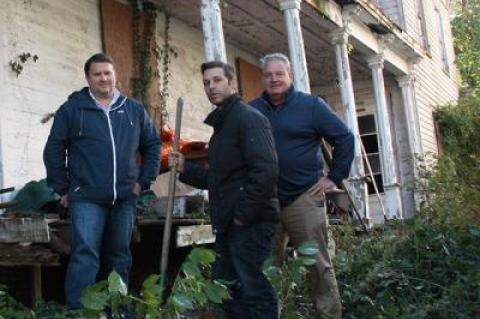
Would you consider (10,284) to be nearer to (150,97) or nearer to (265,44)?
(150,97)

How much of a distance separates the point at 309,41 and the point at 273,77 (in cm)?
869

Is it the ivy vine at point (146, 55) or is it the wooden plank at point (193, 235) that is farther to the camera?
the ivy vine at point (146, 55)

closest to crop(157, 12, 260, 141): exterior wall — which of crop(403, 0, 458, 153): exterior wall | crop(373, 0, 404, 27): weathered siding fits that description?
crop(373, 0, 404, 27): weathered siding

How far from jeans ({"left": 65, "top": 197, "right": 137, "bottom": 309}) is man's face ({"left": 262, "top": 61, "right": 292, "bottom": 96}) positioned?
1.14 meters

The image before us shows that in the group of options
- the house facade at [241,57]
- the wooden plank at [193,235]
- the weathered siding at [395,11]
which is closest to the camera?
the wooden plank at [193,235]

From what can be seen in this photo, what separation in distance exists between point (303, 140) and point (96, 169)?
1317 mm

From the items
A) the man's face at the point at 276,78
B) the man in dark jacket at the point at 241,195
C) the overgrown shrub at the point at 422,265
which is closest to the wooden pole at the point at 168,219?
the man in dark jacket at the point at 241,195

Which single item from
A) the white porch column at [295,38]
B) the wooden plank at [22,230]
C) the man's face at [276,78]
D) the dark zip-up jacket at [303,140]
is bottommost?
the wooden plank at [22,230]

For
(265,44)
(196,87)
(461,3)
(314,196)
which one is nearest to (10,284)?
(314,196)

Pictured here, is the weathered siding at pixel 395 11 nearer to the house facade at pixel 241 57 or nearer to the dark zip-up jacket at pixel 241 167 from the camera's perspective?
the house facade at pixel 241 57

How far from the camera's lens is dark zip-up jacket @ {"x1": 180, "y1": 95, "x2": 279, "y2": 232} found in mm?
4199

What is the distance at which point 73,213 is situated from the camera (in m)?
4.57

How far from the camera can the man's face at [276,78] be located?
480 cm

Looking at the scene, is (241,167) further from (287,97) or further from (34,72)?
(34,72)
